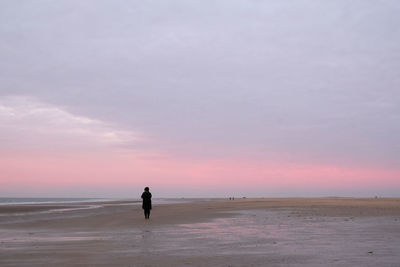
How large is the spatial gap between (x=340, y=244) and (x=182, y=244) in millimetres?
5331

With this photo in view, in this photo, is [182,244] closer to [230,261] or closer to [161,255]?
[161,255]

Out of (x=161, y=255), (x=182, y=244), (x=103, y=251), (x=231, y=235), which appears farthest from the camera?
(x=231, y=235)

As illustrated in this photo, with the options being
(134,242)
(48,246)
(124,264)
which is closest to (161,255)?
(124,264)

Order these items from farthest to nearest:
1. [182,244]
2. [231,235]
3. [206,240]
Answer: [231,235], [206,240], [182,244]

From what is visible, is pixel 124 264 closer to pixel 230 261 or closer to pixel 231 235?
pixel 230 261

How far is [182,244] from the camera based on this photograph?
15.8m

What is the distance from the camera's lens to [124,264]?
11688mm

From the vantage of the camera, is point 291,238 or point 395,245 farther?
point 291,238

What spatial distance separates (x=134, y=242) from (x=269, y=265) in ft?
23.7

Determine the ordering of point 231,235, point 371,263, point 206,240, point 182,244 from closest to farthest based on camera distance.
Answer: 1. point 371,263
2. point 182,244
3. point 206,240
4. point 231,235

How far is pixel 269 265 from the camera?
10984 millimetres

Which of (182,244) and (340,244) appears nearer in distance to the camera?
(340,244)

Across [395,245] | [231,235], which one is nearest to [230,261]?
[395,245]

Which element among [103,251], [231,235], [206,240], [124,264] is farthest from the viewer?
[231,235]
